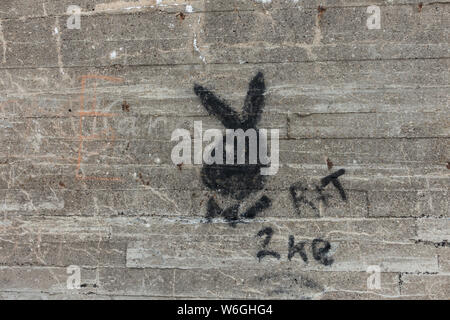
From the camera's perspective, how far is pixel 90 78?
3.15 meters

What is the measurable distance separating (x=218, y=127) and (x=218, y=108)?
0.19 metres

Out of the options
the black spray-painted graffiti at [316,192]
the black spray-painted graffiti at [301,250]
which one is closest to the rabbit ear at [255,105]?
the black spray-painted graffiti at [316,192]

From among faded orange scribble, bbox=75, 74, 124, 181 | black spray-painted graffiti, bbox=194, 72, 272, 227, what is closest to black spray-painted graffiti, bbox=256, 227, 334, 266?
black spray-painted graffiti, bbox=194, 72, 272, 227

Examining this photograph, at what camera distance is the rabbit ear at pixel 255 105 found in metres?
3.05

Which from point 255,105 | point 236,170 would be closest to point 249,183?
point 236,170

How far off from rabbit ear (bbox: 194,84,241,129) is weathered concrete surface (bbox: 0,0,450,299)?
0.08 meters

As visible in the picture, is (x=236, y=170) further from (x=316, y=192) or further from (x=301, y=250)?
(x=301, y=250)

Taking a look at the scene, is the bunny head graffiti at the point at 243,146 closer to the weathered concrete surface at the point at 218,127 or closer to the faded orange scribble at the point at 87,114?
the weathered concrete surface at the point at 218,127

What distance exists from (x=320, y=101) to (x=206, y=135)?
116cm

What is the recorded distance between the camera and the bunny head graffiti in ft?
9.99

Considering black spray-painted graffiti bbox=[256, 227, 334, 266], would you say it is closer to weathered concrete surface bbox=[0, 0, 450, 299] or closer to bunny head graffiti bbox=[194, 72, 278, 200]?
weathered concrete surface bbox=[0, 0, 450, 299]

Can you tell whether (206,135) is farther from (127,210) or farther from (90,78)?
(90,78)

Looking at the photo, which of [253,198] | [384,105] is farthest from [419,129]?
[253,198]

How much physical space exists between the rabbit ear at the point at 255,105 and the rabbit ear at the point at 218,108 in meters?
0.09
